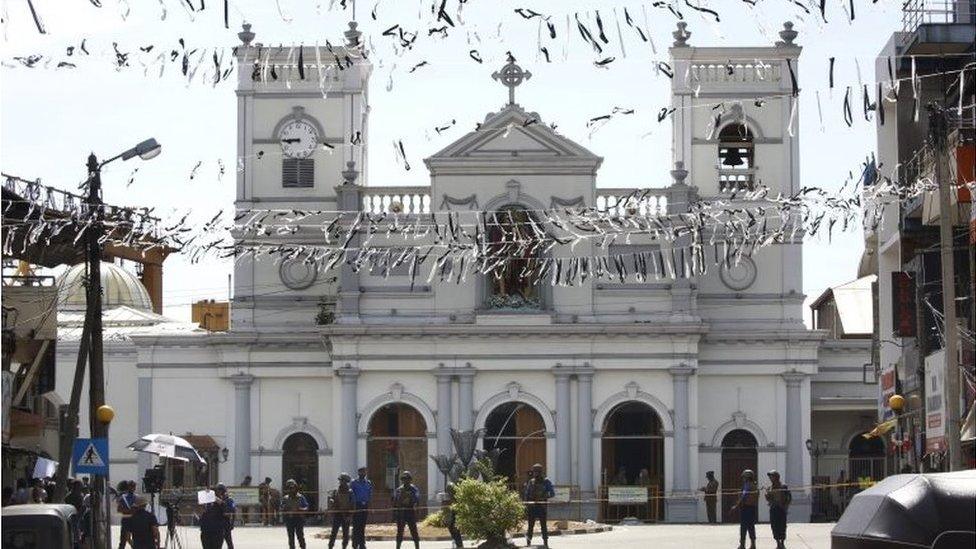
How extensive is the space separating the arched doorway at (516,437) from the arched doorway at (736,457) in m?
4.94

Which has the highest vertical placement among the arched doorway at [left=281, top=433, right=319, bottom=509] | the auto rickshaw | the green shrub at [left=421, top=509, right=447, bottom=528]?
the arched doorway at [left=281, top=433, right=319, bottom=509]

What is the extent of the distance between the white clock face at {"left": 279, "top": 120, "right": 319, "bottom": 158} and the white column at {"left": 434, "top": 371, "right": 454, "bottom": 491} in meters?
7.49

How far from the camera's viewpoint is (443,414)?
57.5 meters

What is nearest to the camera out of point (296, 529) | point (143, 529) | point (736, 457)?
point (143, 529)

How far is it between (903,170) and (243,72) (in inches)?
960

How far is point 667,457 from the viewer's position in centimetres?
5697

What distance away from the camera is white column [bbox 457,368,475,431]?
57.3m

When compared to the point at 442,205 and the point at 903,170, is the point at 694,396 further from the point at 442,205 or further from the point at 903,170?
the point at 903,170

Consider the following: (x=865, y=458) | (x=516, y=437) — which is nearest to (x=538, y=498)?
(x=516, y=437)

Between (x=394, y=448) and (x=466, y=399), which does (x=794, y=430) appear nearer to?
(x=466, y=399)

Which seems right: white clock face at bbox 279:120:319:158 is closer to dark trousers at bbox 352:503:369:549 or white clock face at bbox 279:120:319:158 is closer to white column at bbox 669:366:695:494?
white column at bbox 669:366:695:494

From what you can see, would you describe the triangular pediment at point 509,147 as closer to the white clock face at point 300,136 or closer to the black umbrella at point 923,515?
the white clock face at point 300,136

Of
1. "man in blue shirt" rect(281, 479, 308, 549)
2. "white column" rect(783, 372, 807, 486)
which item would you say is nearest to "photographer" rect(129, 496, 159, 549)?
"man in blue shirt" rect(281, 479, 308, 549)

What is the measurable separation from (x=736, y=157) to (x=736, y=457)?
27.3 feet
